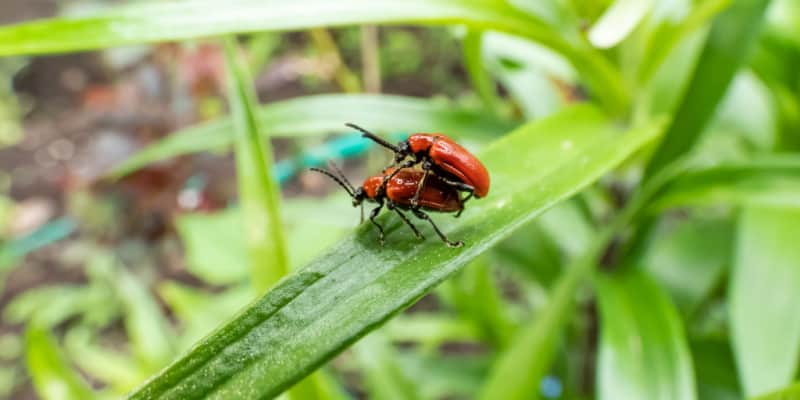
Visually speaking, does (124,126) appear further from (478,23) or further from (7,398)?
(478,23)

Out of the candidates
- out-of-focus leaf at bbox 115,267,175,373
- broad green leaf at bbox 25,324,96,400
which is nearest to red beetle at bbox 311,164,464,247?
broad green leaf at bbox 25,324,96,400

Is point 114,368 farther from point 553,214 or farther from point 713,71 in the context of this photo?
point 713,71

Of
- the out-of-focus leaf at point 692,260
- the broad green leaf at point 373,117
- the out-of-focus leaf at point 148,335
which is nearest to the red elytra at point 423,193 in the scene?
the broad green leaf at point 373,117

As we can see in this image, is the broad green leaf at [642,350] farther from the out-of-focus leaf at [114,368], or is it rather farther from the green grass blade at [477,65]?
the out-of-focus leaf at [114,368]

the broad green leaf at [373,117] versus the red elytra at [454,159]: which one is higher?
the red elytra at [454,159]

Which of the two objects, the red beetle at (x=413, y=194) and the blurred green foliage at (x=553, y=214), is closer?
the blurred green foliage at (x=553, y=214)

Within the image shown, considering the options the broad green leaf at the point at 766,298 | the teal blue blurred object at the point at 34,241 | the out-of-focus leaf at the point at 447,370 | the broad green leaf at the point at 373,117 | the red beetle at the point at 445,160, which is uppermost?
the red beetle at the point at 445,160

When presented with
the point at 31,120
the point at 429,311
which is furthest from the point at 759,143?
the point at 31,120
